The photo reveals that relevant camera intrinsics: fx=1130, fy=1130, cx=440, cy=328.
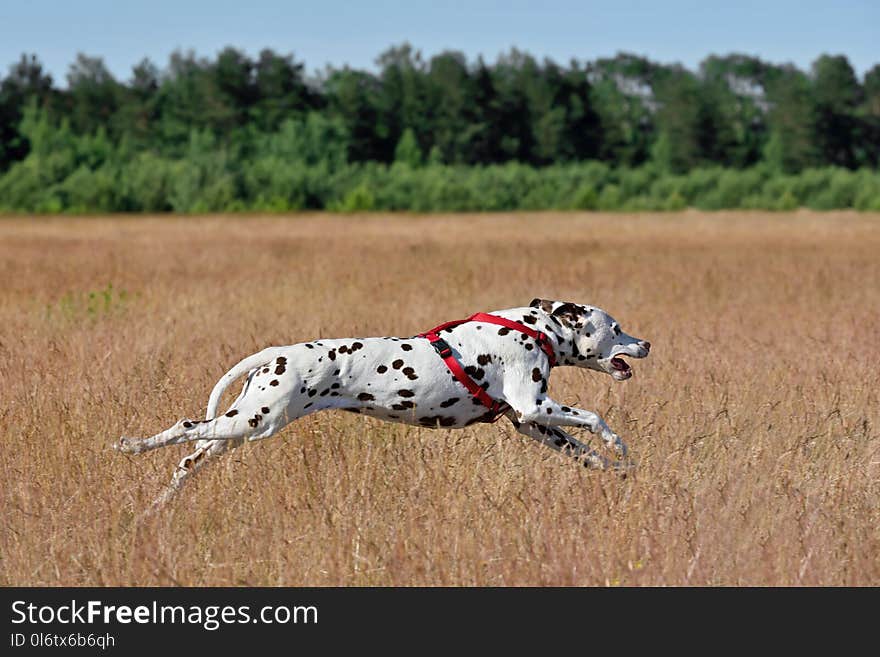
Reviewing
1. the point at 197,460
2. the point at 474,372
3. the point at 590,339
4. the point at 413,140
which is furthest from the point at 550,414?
the point at 413,140

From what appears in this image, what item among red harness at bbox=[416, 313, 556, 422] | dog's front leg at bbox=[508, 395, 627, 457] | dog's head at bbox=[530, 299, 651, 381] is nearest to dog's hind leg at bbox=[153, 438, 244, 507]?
red harness at bbox=[416, 313, 556, 422]

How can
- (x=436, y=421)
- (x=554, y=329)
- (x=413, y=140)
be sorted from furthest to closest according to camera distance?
(x=413, y=140)
(x=554, y=329)
(x=436, y=421)

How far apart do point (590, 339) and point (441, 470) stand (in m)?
0.92

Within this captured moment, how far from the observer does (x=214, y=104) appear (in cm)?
5947

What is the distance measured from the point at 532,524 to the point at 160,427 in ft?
8.24

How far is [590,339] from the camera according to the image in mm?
5254

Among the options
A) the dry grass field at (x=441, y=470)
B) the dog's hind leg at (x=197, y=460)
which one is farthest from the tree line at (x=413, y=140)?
the dog's hind leg at (x=197, y=460)

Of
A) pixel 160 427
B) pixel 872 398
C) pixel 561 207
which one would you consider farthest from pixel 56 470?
pixel 561 207

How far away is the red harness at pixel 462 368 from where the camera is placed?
16.3 ft

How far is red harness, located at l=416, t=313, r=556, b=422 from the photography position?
4.96 metres

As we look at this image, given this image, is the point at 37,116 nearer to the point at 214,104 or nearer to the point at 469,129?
the point at 214,104

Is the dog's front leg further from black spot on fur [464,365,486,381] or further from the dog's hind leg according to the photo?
the dog's hind leg

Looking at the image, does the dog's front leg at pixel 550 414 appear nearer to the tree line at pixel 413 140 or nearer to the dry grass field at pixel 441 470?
the dry grass field at pixel 441 470

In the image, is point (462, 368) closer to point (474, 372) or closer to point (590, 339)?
point (474, 372)
